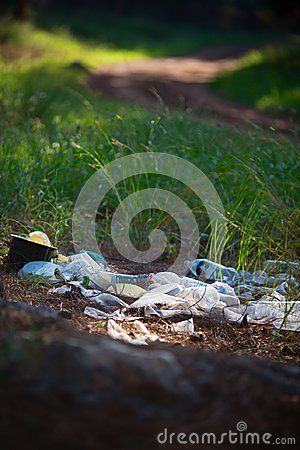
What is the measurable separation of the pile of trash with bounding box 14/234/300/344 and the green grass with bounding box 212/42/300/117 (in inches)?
290

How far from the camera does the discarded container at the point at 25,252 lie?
151 inches

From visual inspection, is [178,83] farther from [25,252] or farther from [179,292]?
[179,292]

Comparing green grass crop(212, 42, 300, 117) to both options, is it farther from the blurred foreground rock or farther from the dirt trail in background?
the blurred foreground rock

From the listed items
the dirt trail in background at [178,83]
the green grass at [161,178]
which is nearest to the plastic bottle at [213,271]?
the green grass at [161,178]

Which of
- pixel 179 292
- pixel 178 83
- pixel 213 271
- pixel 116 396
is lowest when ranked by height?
pixel 178 83

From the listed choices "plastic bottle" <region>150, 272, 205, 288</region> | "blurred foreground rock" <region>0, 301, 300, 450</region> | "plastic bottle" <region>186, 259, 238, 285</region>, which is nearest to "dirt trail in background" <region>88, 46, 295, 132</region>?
"plastic bottle" <region>186, 259, 238, 285</region>

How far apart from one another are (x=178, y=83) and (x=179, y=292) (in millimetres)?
10960

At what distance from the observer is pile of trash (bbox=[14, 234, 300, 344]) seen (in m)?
3.51

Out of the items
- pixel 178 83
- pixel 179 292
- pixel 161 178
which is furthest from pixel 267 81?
pixel 179 292

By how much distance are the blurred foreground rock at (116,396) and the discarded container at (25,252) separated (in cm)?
179

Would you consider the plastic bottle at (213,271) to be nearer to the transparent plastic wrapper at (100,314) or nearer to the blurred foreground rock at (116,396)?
the transparent plastic wrapper at (100,314)

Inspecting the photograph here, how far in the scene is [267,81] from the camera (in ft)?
47.0

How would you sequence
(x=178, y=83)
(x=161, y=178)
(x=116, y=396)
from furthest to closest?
(x=178, y=83) → (x=161, y=178) → (x=116, y=396)

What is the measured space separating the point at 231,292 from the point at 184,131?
2219 mm
